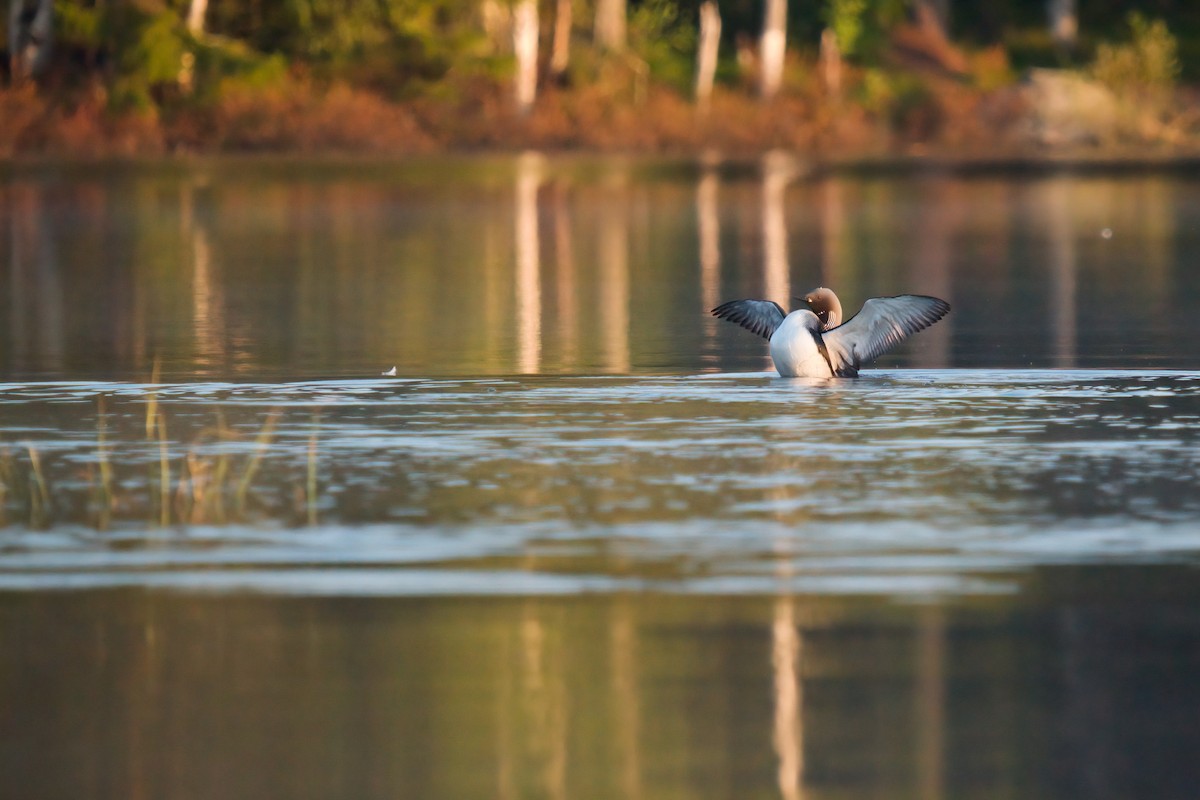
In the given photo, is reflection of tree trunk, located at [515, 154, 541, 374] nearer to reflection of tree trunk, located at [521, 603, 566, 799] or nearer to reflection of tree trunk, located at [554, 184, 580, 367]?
reflection of tree trunk, located at [554, 184, 580, 367]

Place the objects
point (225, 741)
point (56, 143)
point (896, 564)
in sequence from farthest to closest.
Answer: point (56, 143) < point (896, 564) < point (225, 741)

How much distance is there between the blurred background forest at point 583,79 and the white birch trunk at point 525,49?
0.22ft

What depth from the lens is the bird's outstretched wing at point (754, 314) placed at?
39.5ft

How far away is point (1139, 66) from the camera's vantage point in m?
64.2

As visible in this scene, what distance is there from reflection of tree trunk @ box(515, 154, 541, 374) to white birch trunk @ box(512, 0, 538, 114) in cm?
1534

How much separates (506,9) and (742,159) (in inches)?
252

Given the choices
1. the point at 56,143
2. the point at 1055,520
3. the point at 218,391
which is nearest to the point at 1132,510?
the point at 1055,520

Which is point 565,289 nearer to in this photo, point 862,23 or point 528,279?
point 528,279

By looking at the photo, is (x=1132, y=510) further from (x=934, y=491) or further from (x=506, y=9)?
(x=506, y=9)

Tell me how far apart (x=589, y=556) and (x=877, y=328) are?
4.49m

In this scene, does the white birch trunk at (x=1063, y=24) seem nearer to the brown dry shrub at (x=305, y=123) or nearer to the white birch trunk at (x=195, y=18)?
the brown dry shrub at (x=305, y=123)

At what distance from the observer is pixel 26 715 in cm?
576

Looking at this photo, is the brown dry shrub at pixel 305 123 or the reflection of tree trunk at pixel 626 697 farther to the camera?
the brown dry shrub at pixel 305 123

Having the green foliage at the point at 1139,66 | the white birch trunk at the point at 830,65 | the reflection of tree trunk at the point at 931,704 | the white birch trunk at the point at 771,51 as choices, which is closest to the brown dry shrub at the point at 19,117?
the white birch trunk at the point at 771,51
